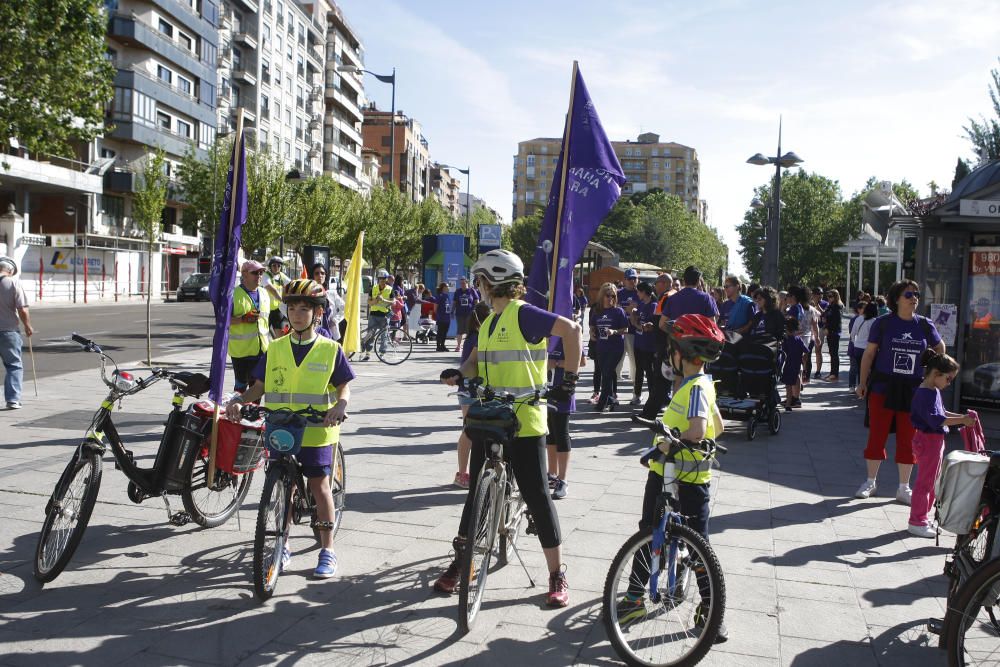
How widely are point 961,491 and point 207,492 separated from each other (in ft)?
14.8

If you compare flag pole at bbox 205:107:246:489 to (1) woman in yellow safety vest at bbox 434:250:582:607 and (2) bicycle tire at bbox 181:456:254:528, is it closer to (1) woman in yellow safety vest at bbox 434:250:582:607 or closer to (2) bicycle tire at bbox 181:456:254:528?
(2) bicycle tire at bbox 181:456:254:528

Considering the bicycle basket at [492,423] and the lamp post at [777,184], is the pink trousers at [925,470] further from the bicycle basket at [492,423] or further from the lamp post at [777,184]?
the lamp post at [777,184]

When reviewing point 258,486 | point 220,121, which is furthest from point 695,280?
point 220,121

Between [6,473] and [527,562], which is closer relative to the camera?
[527,562]

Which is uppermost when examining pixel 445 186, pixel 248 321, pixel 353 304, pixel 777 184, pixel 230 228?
pixel 445 186

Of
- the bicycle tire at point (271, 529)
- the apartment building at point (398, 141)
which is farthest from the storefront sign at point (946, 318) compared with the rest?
the apartment building at point (398, 141)

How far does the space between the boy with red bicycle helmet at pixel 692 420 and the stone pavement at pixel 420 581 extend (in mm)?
636

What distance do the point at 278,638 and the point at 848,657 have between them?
2614 mm

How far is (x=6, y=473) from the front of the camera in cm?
694

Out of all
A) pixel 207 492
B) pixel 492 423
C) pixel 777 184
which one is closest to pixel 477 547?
pixel 492 423

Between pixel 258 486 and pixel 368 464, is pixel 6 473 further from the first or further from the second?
pixel 368 464

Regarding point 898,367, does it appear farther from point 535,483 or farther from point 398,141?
point 398,141

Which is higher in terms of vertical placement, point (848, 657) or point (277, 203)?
point (277, 203)

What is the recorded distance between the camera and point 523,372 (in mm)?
4574
